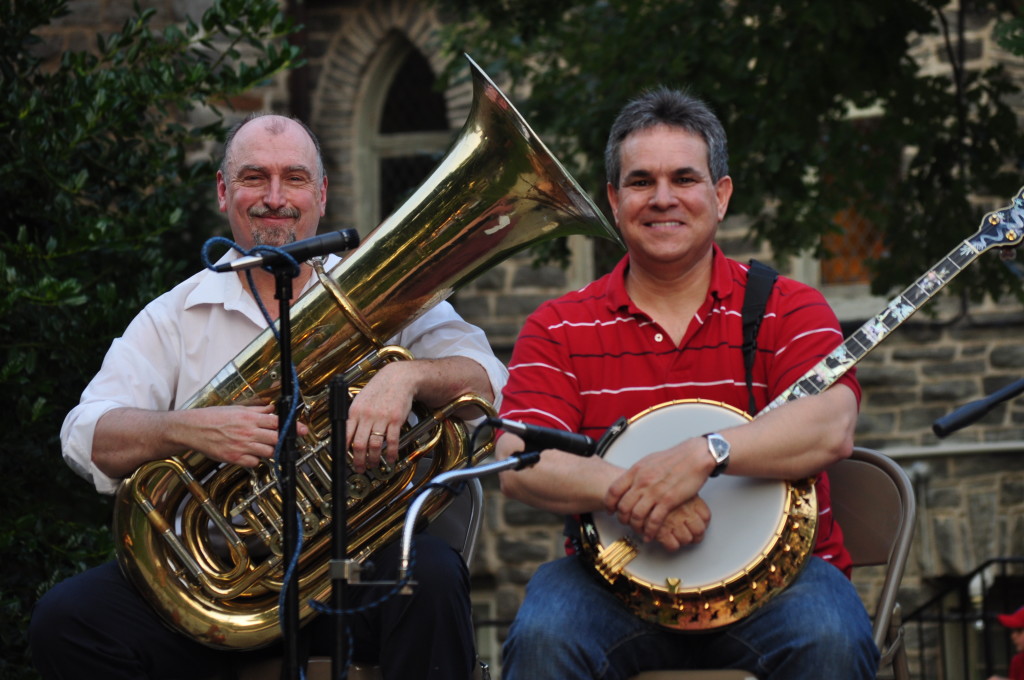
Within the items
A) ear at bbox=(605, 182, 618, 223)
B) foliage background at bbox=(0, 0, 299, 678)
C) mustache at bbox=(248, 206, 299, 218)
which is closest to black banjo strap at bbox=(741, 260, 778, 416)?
ear at bbox=(605, 182, 618, 223)

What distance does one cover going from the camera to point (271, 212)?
147 inches

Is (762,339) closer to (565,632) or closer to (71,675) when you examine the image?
(565,632)

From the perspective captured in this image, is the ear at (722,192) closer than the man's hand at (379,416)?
No

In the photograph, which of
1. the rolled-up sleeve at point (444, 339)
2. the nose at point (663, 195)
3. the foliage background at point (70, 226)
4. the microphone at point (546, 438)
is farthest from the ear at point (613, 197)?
the foliage background at point (70, 226)

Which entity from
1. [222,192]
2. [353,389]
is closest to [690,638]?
[353,389]

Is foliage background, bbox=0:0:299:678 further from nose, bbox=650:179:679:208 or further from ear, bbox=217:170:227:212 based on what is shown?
nose, bbox=650:179:679:208

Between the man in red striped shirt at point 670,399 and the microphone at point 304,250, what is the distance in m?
0.59

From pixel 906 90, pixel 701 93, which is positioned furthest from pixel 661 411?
pixel 906 90

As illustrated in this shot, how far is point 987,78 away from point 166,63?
12.9ft

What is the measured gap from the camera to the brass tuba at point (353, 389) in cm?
329

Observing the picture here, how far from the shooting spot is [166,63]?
5207 mm

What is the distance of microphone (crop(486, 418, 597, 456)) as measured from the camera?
104 inches

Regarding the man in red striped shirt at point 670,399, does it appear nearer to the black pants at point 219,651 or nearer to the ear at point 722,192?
the ear at point 722,192

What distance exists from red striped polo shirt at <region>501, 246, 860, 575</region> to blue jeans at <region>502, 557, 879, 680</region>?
245mm
